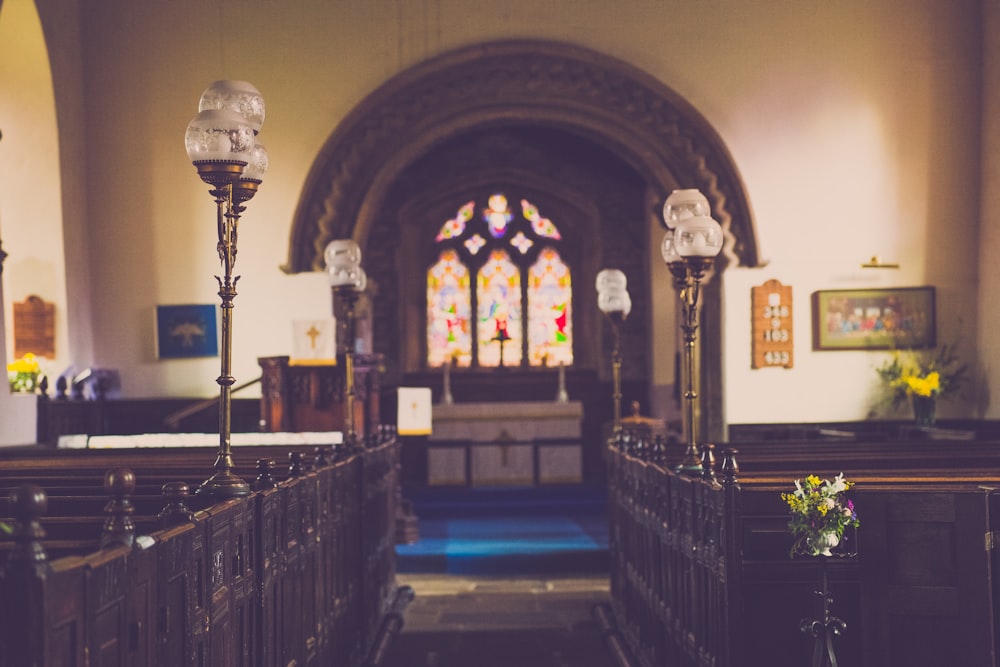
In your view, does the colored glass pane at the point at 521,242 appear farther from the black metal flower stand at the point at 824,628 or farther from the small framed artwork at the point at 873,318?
the black metal flower stand at the point at 824,628

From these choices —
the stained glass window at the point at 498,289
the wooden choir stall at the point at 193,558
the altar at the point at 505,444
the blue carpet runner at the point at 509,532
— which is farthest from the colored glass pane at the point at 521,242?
the wooden choir stall at the point at 193,558

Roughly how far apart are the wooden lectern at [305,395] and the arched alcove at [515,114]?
1370 millimetres

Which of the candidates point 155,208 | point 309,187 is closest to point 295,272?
point 309,187

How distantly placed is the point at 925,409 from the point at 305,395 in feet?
16.2

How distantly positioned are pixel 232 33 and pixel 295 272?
6.99 feet

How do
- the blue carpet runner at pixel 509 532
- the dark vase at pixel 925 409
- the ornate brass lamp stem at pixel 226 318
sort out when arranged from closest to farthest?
the ornate brass lamp stem at pixel 226 318 < the blue carpet runner at pixel 509 532 < the dark vase at pixel 925 409

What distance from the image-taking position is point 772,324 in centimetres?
985

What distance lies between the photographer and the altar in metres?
13.1

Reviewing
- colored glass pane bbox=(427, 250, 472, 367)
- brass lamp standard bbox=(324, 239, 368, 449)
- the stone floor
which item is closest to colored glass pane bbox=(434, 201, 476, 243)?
colored glass pane bbox=(427, 250, 472, 367)

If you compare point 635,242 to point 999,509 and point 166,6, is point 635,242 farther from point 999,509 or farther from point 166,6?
point 999,509

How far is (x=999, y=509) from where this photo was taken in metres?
3.80

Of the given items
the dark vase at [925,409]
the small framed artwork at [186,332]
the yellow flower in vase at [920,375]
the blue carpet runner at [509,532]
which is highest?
the small framed artwork at [186,332]

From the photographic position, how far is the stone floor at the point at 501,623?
6.19m

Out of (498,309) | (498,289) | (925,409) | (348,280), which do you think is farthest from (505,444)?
(348,280)
